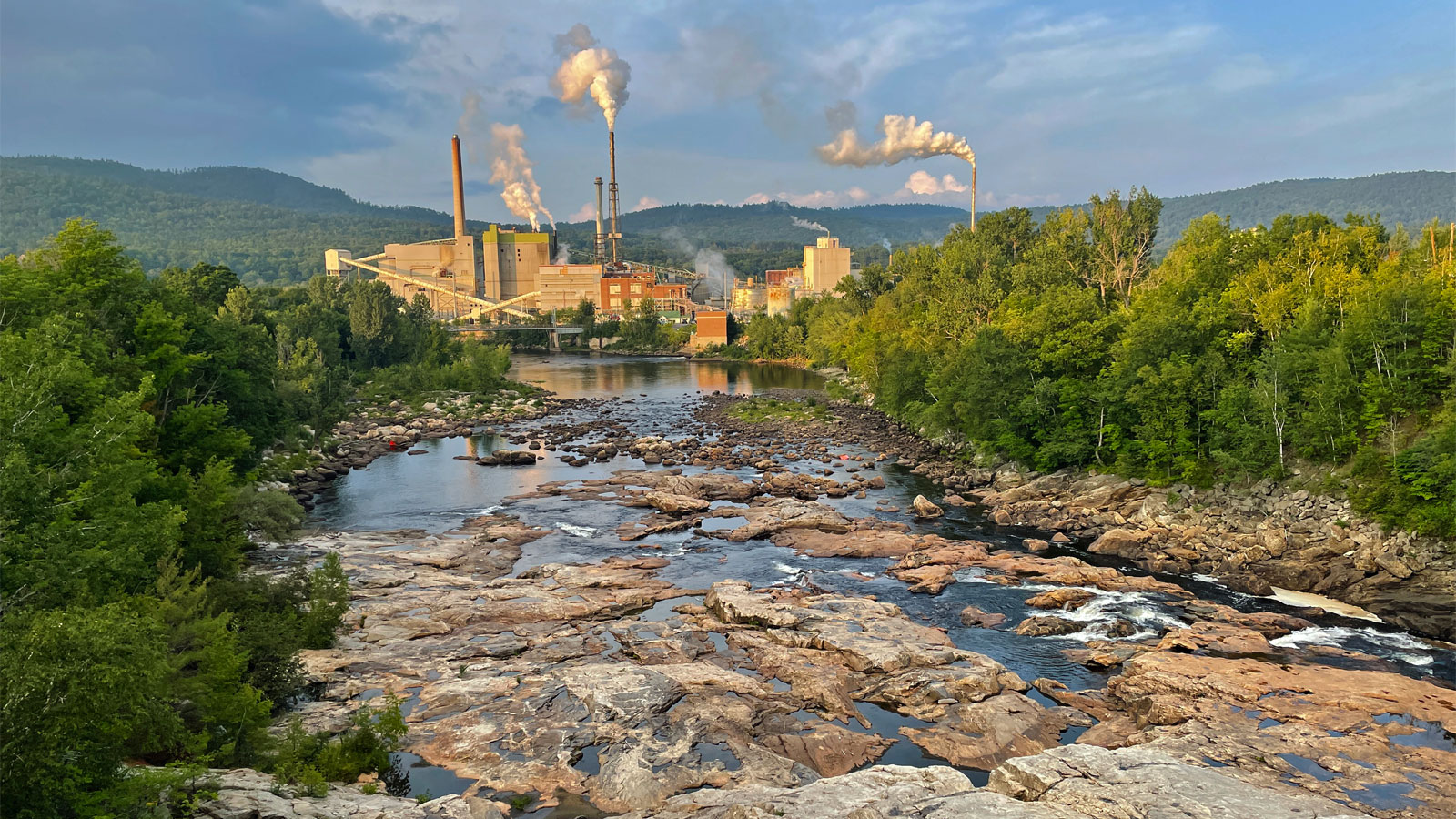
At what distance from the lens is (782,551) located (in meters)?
37.3

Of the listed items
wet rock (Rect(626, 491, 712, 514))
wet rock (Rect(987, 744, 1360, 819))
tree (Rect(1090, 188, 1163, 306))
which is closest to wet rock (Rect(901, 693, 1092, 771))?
wet rock (Rect(987, 744, 1360, 819))

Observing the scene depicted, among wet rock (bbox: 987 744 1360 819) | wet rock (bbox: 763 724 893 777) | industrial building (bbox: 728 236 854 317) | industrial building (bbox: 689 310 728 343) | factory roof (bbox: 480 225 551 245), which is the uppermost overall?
factory roof (bbox: 480 225 551 245)

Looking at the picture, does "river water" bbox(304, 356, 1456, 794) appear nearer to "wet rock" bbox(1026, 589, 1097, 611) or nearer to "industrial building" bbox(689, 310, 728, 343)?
"wet rock" bbox(1026, 589, 1097, 611)

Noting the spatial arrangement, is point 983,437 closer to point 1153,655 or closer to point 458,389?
point 1153,655

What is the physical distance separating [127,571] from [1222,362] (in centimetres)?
4084

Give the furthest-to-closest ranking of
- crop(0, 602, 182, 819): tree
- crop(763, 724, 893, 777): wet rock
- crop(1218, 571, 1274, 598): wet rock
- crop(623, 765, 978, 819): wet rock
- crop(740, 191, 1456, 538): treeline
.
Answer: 1. crop(740, 191, 1456, 538): treeline
2. crop(1218, 571, 1274, 598): wet rock
3. crop(763, 724, 893, 777): wet rock
4. crop(623, 765, 978, 819): wet rock
5. crop(0, 602, 182, 819): tree

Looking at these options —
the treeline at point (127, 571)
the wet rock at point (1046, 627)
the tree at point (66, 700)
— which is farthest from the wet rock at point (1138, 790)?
the tree at point (66, 700)

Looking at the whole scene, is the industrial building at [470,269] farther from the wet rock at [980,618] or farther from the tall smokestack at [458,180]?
the wet rock at [980,618]

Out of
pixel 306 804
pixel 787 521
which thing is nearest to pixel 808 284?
pixel 787 521

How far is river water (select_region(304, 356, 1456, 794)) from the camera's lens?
25.8 metres

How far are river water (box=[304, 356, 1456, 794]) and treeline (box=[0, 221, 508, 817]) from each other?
939 cm

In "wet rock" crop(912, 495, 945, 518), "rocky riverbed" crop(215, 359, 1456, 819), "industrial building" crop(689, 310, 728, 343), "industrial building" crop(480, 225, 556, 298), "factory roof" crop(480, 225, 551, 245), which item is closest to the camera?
"rocky riverbed" crop(215, 359, 1456, 819)

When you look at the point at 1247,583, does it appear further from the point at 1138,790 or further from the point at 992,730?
the point at 1138,790

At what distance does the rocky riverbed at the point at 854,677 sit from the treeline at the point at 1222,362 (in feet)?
9.66
